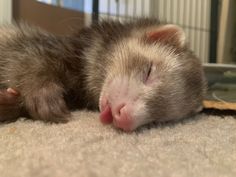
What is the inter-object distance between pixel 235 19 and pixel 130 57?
47.7 inches

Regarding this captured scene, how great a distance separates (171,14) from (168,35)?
968 millimetres

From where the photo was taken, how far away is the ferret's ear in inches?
43.8

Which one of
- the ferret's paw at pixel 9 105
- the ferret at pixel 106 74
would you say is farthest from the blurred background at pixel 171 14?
the ferret's paw at pixel 9 105

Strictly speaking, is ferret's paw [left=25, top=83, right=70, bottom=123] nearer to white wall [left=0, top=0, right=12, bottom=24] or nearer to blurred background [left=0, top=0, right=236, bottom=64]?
blurred background [left=0, top=0, right=236, bottom=64]

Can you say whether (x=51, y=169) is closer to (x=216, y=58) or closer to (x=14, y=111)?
(x=14, y=111)

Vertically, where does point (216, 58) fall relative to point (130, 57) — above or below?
below

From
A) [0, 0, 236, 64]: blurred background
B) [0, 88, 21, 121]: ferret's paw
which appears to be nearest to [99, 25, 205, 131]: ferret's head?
[0, 88, 21, 121]: ferret's paw

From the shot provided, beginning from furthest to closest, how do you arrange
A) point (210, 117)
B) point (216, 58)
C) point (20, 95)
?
point (216, 58)
point (210, 117)
point (20, 95)

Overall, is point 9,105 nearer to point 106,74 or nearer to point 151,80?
point 106,74

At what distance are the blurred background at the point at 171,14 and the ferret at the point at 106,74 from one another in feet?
1.88

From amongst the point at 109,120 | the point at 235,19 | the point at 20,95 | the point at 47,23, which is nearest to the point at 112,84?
the point at 109,120

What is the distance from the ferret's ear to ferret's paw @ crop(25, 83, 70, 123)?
0.98ft

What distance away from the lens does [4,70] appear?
1131mm

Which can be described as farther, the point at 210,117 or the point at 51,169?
the point at 210,117
